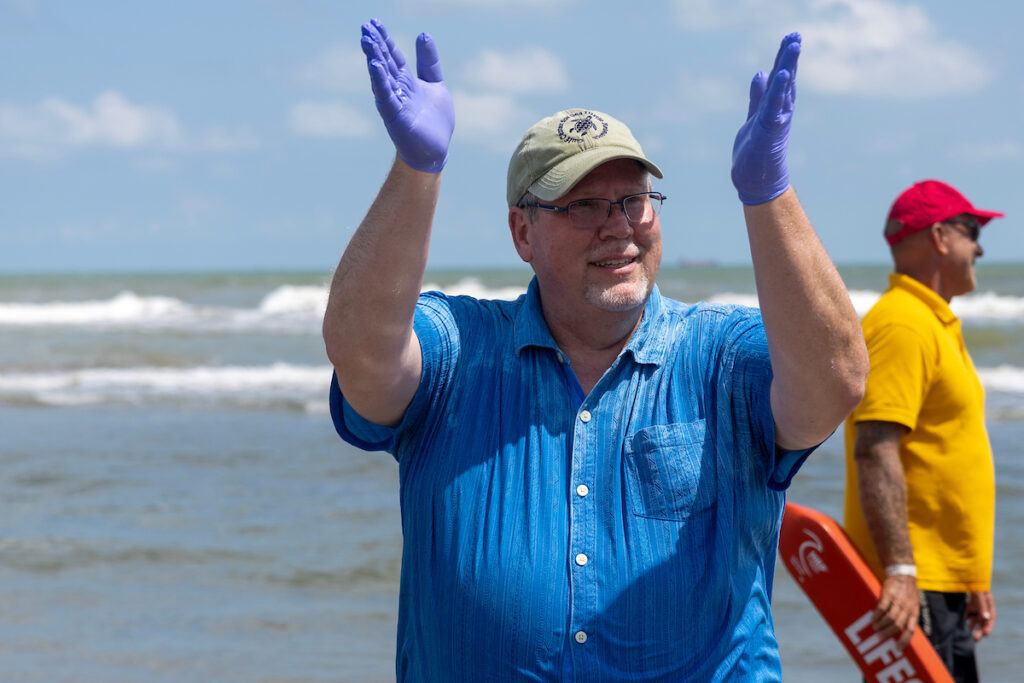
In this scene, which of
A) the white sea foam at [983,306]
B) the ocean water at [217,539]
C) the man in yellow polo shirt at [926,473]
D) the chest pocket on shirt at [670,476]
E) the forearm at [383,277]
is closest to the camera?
the forearm at [383,277]

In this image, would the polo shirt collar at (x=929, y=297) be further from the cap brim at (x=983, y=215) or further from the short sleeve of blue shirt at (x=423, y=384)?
the short sleeve of blue shirt at (x=423, y=384)

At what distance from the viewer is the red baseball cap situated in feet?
12.6

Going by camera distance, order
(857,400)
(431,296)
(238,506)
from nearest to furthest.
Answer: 1. (857,400)
2. (431,296)
3. (238,506)

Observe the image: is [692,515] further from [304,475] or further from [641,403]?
[304,475]

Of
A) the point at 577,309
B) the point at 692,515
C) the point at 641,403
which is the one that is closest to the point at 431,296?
the point at 577,309

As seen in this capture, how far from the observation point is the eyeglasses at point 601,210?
2.34 meters

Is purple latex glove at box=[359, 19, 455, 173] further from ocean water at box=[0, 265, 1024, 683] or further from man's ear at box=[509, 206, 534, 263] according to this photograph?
ocean water at box=[0, 265, 1024, 683]

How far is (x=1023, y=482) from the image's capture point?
8.22 metres

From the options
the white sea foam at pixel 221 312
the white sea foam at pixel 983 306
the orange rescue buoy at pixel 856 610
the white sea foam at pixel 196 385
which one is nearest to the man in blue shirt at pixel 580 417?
the orange rescue buoy at pixel 856 610

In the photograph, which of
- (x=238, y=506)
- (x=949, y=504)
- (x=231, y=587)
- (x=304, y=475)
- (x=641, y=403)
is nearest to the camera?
(x=641, y=403)

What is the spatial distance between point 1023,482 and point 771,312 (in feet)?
22.5

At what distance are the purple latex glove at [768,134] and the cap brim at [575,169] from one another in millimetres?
336

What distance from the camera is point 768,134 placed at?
1.92 m

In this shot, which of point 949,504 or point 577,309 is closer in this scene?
point 577,309
